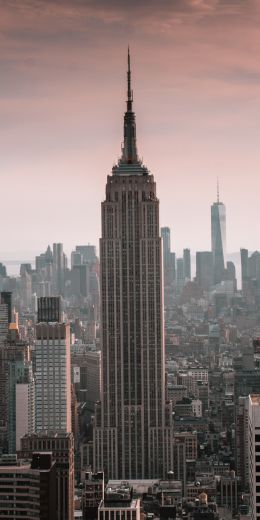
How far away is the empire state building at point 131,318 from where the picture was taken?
19.2 metres

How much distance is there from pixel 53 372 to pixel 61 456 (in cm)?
564

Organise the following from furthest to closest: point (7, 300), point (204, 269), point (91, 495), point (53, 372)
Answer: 1. point (204, 269)
2. point (7, 300)
3. point (53, 372)
4. point (91, 495)

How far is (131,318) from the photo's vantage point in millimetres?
19281

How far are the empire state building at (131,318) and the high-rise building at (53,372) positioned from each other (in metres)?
0.77

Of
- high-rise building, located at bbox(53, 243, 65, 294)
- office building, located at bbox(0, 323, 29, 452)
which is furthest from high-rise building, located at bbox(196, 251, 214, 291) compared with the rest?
office building, located at bbox(0, 323, 29, 452)

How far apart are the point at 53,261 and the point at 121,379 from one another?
209 centimetres

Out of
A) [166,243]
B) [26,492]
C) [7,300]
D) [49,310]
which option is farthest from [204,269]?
[26,492]

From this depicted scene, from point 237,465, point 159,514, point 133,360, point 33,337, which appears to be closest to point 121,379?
point 133,360

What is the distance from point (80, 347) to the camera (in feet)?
66.7

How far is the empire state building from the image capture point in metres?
19.2

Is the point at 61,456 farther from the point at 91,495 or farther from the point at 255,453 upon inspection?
the point at 255,453

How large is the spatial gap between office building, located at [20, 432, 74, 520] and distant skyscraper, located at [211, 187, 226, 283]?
12.8ft

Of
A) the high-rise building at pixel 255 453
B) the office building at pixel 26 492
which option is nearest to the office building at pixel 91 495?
the office building at pixel 26 492

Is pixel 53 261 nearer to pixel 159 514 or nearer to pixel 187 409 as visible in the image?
pixel 187 409
